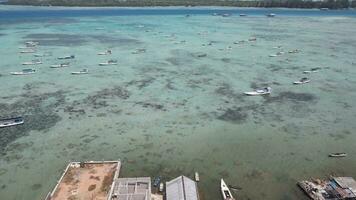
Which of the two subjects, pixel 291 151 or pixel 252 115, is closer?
pixel 291 151

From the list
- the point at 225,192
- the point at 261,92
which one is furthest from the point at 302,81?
the point at 225,192

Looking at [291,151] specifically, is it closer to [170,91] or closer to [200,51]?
[170,91]

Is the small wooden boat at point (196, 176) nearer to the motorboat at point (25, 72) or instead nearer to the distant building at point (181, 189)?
the distant building at point (181, 189)

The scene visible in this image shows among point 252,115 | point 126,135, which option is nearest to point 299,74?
point 252,115

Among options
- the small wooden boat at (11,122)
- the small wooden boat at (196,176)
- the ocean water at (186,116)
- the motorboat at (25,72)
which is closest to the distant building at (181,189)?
the small wooden boat at (196,176)

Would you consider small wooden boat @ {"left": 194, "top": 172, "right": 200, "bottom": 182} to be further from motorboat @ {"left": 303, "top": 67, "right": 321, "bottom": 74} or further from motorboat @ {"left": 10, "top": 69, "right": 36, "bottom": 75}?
motorboat @ {"left": 10, "top": 69, "right": 36, "bottom": 75}

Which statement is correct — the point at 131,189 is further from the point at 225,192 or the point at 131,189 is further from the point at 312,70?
the point at 312,70
